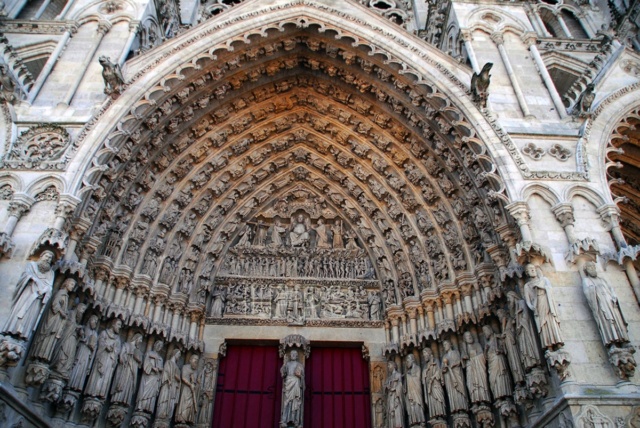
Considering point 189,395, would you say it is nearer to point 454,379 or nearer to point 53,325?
point 53,325

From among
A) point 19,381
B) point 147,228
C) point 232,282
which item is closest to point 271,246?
point 232,282

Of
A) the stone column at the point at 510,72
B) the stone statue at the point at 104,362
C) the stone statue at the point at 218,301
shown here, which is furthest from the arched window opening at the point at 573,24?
the stone statue at the point at 104,362

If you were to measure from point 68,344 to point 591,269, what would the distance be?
21.0 feet

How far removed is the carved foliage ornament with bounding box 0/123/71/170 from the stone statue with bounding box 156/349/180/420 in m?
3.20

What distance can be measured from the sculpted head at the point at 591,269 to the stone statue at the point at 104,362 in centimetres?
616

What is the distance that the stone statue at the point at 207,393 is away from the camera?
7888 mm

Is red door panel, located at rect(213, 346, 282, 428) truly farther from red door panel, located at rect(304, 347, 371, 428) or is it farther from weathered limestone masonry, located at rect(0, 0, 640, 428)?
red door panel, located at rect(304, 347, 371, 428)

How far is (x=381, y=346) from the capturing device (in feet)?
28.5

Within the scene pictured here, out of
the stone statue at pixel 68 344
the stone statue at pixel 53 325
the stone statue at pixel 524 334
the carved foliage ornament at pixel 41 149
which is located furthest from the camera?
the carved foliage ornament at pixel 41 149

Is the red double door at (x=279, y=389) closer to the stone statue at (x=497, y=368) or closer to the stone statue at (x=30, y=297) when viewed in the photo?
the stone statue at (x=497, y=368)

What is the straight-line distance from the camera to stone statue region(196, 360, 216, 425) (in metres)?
7.89

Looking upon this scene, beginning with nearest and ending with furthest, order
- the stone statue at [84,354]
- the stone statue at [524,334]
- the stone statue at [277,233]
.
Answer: the stone statue at [524,334] → the stone statue at [84,354] → the stone statue at [277,233]

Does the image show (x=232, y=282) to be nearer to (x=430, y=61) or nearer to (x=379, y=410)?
(x=379, y=410)

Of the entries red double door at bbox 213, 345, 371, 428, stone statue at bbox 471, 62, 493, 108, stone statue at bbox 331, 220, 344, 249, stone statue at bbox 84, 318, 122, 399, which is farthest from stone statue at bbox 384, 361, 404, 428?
stone statue at bbox 471, 62, 493, 108
